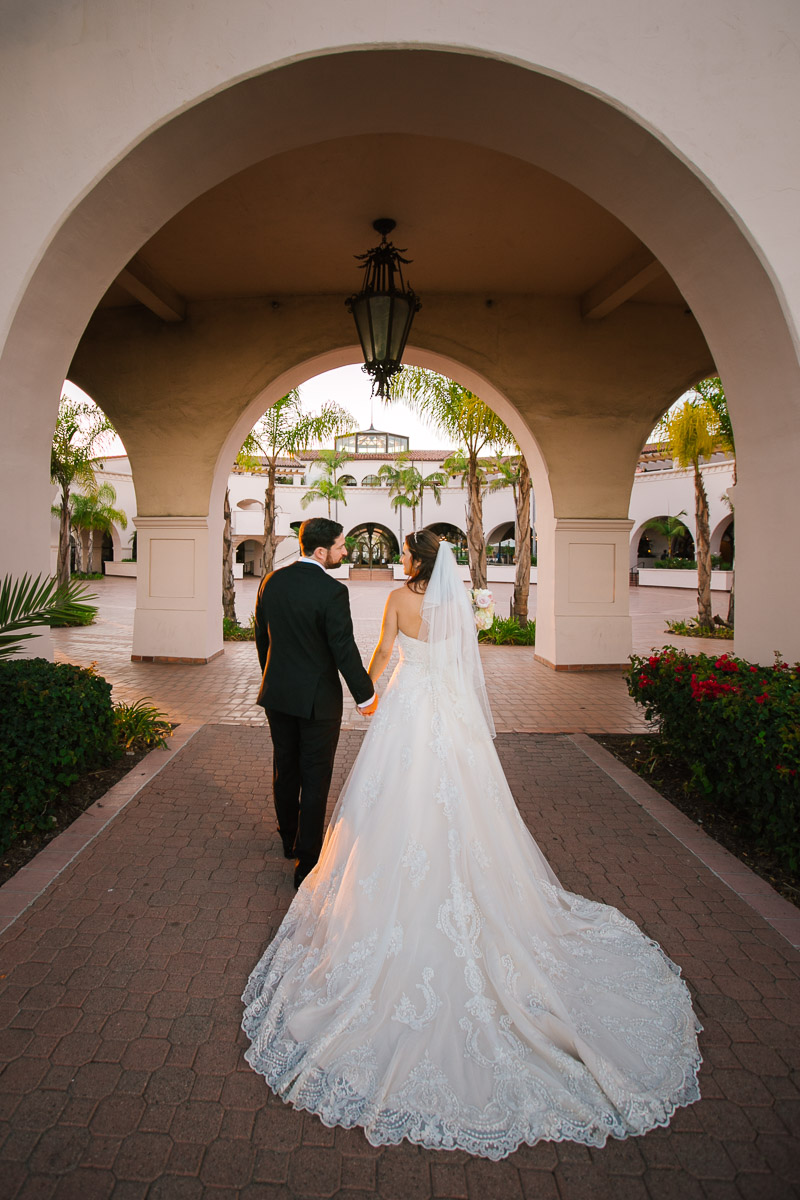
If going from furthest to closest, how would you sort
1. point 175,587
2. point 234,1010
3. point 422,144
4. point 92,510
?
point 92,510 < point 175,587 < point 422,144 < point 234,1010

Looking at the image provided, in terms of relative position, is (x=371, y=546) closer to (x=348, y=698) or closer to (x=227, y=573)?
(x=227, y=573)

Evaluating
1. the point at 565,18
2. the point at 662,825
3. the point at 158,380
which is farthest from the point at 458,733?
the point at 158,380

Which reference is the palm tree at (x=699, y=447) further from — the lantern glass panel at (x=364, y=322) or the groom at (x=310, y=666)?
the groom at (x=310, y=666)

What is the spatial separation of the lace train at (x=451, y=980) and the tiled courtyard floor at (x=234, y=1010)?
8 cm

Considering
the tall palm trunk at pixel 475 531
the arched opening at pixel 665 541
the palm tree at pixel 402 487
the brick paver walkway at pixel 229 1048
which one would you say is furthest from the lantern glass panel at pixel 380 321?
the palm tree at pixel 402 487

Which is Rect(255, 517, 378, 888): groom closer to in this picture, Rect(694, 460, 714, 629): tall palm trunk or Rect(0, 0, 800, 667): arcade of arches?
Rect(0, 0, 800, 667): arcade of arches

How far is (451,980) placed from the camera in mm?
2309

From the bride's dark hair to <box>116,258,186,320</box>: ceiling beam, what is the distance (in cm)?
605

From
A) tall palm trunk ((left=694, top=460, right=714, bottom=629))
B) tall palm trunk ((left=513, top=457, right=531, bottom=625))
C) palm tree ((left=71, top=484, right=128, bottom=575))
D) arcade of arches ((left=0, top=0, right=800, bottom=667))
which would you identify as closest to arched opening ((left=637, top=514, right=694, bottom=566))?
tall palm trunk ((left=694, top=460, right=714, bottom=629))

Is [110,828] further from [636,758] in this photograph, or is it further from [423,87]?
Result: [423,87]

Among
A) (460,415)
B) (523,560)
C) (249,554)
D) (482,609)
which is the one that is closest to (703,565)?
(523,560)

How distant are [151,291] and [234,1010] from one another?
8146mm

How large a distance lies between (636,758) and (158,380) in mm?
8071

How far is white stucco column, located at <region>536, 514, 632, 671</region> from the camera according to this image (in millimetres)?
9555
